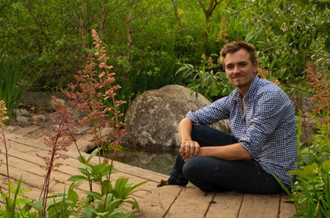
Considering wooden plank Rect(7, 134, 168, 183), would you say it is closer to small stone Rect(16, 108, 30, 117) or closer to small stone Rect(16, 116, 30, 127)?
small stone Rect(16, 116, 30, 127)

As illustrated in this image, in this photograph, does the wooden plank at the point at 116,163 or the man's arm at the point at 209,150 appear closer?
the man's arm at the point at 209,150

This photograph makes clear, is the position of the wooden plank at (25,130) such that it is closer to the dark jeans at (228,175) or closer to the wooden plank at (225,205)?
the dark jeans at (228,175)

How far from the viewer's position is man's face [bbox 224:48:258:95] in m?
3.53

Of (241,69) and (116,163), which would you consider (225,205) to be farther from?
(116,163)

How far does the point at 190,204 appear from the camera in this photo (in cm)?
313

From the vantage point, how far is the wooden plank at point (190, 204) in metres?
2.94

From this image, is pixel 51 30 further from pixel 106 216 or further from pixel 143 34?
pixel 106 216

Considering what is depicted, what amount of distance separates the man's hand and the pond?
1.79 m

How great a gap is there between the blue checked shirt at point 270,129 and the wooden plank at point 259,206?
0.19 metres

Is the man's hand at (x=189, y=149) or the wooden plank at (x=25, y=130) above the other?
the man's hand at (x=189, y=149)

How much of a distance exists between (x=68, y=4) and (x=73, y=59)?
724 mm

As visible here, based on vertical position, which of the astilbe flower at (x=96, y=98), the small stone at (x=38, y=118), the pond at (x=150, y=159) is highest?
the astilbe flower at (x=96, y=98)

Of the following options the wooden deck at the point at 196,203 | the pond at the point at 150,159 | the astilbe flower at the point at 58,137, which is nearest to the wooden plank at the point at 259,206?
the wooden deck at the point at 196,203

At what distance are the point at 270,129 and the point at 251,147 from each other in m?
0.17
